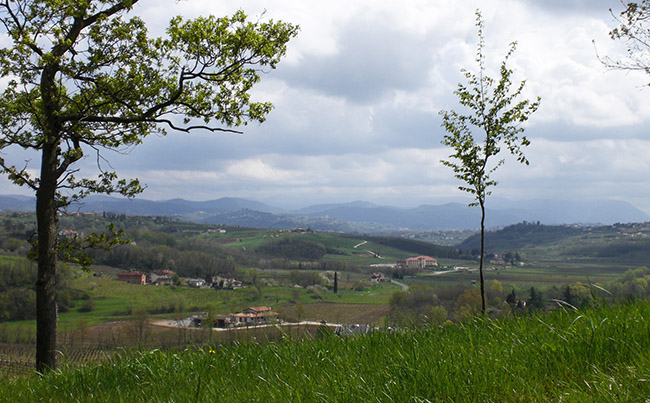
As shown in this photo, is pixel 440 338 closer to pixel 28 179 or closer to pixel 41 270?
pixel 41 270

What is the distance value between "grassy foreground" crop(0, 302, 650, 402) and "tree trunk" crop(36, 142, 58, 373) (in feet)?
7.26

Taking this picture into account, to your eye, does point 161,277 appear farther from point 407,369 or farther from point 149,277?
point 407,369

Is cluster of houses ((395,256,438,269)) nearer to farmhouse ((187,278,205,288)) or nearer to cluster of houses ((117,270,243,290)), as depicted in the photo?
cluster of houses ((117,270,243,290))

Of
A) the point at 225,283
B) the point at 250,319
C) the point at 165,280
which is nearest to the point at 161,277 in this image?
the point at 165,280

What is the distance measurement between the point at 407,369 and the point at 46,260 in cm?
676

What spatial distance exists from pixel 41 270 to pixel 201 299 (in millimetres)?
→ 84705

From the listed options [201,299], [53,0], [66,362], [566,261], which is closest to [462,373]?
[66,362]

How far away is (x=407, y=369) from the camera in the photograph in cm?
367

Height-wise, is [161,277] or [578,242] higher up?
[578,242]

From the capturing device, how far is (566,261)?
419 ft

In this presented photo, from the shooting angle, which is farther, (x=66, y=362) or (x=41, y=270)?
(x=41, y=270)

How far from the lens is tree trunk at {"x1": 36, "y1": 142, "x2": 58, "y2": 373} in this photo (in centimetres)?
778

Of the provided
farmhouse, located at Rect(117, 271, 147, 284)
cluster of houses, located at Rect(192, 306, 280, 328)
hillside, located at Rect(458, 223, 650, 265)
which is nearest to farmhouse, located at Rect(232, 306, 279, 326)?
cluster of houses, located at Rect(192, 306, 280, 328)

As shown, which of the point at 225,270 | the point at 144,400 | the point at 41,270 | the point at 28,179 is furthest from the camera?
the point at 225,270
